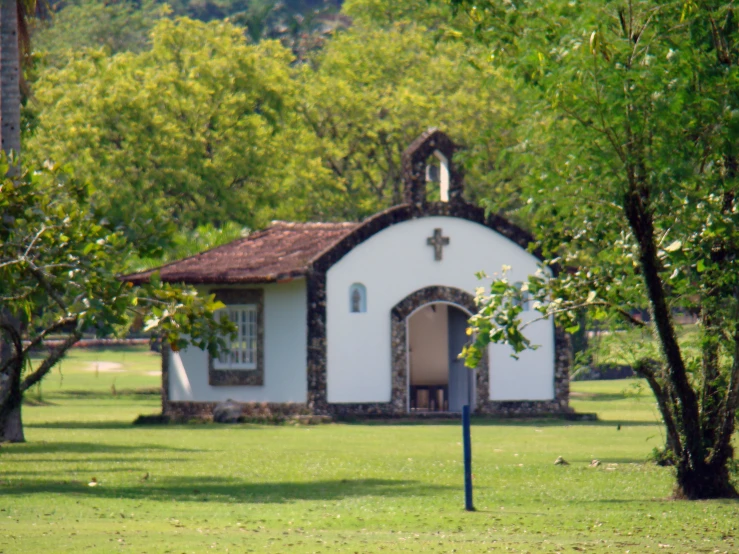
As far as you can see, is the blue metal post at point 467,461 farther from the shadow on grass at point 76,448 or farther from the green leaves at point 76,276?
the shadow on grass at point 76,448

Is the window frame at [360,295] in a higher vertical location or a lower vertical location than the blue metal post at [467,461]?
higher

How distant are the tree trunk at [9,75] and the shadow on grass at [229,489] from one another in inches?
284

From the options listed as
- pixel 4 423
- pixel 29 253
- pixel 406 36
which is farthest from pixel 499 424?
pixel 406 36

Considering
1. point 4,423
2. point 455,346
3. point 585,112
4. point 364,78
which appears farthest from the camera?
point 364,78

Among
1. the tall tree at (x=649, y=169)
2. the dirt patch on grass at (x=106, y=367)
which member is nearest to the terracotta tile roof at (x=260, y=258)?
the tall tree at (x=649, y=169)

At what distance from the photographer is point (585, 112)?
12742 millimetres

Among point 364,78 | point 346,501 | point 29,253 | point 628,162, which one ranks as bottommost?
point 346,501

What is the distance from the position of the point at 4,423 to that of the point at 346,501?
32.4ft

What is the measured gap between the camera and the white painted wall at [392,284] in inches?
1184

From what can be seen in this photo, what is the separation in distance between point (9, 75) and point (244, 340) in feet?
34.4

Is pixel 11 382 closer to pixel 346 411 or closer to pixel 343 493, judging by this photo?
pixel 343 493

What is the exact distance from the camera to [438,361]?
3541 centimetres

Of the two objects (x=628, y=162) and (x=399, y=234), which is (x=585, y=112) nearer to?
(x=628, y=162)

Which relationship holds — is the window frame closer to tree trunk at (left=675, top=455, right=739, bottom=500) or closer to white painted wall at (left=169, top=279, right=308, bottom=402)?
white painted wall at (left=169, top=279, right=308, bottom=402)
